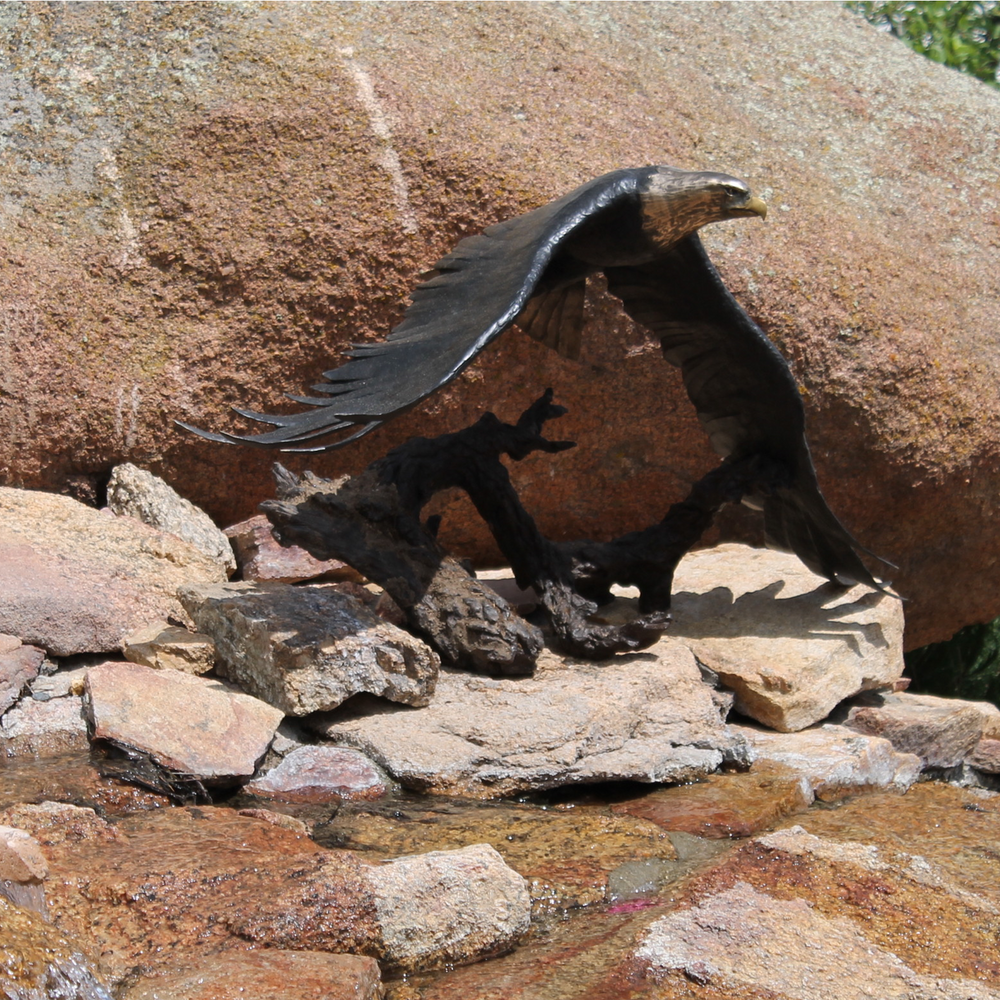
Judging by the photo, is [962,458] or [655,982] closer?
[655,982]

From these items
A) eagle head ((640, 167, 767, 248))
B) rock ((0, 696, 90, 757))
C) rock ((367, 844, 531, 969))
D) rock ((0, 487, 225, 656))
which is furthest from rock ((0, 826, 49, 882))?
eagle head ((640, 167, 767, 248))

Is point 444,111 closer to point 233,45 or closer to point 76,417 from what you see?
point 233,45

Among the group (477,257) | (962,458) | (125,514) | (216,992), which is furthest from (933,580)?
(216,992)

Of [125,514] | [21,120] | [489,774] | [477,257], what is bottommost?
[125,514]

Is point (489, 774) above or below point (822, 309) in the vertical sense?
below

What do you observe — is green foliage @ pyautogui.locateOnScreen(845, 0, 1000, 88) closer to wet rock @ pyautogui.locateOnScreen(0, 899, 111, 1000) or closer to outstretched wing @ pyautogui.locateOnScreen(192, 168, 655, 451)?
outstretched wing @ pyautogui.locateOnScreen(192, 168, 655, 451)

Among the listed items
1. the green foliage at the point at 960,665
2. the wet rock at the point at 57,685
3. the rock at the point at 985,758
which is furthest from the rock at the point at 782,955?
the green foliage at the point at 960,665

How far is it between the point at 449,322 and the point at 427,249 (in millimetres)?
1316

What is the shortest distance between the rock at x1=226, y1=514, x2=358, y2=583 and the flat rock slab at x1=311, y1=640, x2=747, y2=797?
2.61 ft

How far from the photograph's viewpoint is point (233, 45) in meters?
4.16

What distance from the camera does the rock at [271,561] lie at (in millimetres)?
3740

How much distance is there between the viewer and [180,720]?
2570 millimetres

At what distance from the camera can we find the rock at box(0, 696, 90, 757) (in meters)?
2.56

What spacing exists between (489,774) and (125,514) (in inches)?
67.5
